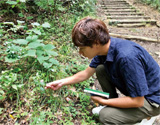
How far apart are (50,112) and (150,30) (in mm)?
5608

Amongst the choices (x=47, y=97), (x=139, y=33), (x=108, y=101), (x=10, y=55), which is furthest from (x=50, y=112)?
(x=139, y=33)

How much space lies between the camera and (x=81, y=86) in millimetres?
2736

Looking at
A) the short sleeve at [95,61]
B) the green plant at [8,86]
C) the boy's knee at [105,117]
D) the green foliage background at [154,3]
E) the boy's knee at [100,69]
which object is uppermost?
the green foliage background at [154,3]

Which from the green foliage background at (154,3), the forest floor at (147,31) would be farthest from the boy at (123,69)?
the green foliage background at (154,3)

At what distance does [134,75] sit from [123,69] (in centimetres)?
12

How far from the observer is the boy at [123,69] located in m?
1.50

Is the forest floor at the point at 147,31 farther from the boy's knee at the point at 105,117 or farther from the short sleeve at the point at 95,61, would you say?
the boy's knee at the point at 105,117

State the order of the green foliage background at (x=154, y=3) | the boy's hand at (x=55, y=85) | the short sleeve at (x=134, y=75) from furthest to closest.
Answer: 1. the green foliage background at (x=154, y=3)
2. the boy's hand at (x=55, y=85)
3. the short sleeve at (x=134, y=75)

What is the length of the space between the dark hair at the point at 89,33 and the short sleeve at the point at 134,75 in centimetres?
34

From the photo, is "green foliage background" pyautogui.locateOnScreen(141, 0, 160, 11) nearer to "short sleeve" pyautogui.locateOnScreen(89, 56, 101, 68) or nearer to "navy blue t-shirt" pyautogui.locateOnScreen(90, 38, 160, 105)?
"short sleeve" pyautogui.locateOnScreen(89, 56, 101, 68)

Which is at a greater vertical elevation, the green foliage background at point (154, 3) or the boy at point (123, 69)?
the green foliage background at point (154, 3)

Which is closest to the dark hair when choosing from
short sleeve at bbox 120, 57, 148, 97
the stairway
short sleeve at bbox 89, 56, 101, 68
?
short sleeve at bbox 120, 57, 148, 97

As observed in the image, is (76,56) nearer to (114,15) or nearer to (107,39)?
(107,39)

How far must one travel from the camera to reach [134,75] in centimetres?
150
